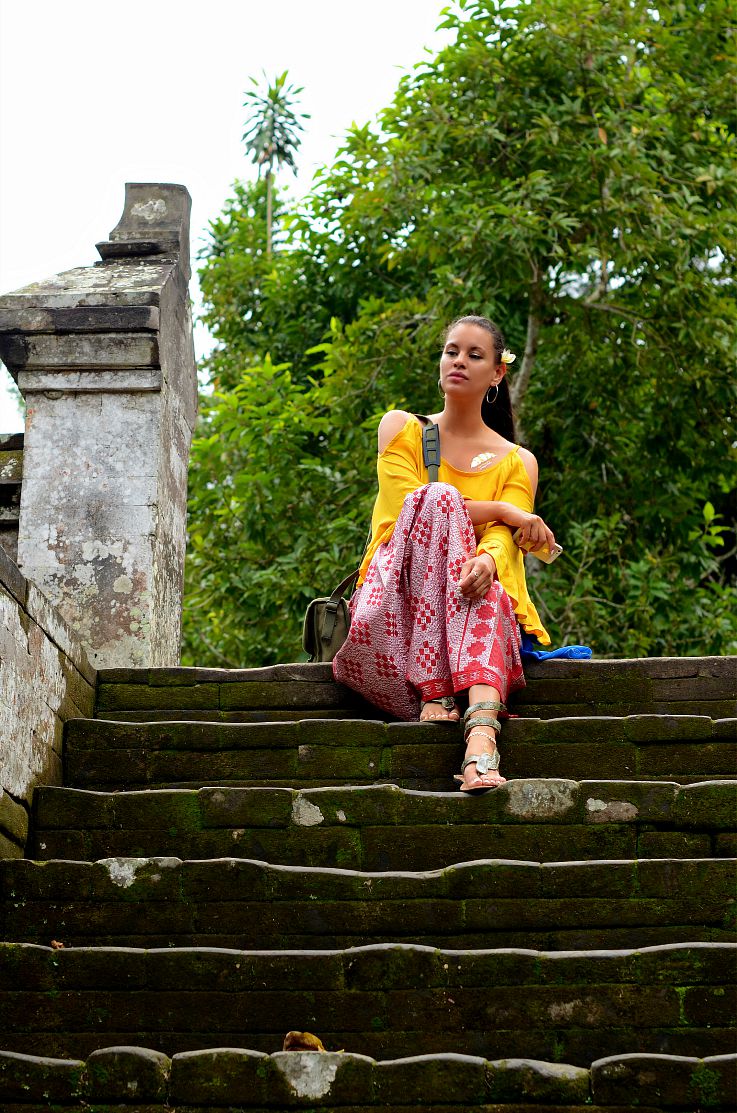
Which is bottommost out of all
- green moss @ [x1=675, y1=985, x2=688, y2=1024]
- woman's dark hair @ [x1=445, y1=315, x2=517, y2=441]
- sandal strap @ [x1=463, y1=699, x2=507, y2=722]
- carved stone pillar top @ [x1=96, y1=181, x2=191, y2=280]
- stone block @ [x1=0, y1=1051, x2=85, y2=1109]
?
stone block @ [x1=0, y1=1051, x2=85, y2=1109]

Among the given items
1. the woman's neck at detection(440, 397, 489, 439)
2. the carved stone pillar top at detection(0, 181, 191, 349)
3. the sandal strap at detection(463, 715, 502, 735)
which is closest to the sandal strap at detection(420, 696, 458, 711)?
the sandal strap at detection(463, 715, 502, 735)

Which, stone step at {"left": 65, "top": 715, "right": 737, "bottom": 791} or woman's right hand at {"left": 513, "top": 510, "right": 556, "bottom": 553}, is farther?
woman's right hand at {"left": 513, "top": 510, "right": 556, "bottom": 553}

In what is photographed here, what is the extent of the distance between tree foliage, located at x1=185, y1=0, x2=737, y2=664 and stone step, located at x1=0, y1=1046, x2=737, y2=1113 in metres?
7.09

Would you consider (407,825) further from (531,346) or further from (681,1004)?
(531,346)

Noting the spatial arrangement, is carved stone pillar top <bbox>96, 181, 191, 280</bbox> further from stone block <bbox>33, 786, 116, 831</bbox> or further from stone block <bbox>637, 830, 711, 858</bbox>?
stone block <bbox>637, 830, 711, 858</bbox>

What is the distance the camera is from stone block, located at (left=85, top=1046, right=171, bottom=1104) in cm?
270

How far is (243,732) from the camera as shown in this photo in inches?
166

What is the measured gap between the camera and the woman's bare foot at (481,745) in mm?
3766

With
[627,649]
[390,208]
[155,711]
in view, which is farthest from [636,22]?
[155,711]

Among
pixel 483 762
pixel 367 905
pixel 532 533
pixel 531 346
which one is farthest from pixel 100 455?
pixel 531 346

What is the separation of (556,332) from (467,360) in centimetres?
580

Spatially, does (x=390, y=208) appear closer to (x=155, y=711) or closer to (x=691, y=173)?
(x=691, y=173)

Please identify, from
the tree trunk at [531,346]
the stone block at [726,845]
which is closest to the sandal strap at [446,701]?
the stone block at [726,845]

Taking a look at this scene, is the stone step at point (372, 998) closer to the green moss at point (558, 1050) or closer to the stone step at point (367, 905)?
the green moss at point (558, 1050)
